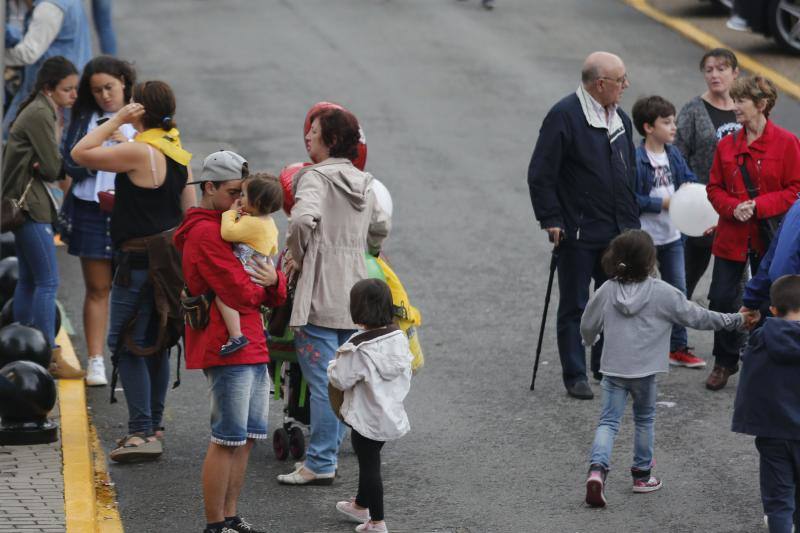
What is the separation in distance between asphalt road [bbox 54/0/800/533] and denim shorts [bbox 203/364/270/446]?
67cm

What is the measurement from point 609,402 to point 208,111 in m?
9.24

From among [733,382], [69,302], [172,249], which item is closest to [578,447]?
[733,382]

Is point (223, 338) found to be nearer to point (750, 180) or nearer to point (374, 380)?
point (374, 380)

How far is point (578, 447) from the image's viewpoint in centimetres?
809

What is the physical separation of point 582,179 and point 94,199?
3047 mm

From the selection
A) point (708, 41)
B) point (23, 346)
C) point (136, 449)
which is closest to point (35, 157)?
point (23, 346)

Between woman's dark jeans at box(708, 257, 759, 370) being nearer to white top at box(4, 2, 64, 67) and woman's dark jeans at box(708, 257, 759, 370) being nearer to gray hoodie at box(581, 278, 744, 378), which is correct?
gray hoodie at box(581, 278, 744, 378)

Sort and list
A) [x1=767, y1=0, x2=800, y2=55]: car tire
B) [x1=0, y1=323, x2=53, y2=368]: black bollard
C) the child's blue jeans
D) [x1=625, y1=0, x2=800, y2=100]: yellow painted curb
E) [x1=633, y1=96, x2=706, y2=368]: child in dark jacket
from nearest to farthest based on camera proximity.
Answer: [x1=0, y1=323, x2=53, y2=368]: black bollard → [x1=633, y1=96, x2=706, y2=368]: child in dark jacket → the child's blue jeans → [x1=625, y1=0, x2=800, y2=100]: yellow painted curb → [x1=767, y1=0, x2=800, y2=55]: car tire

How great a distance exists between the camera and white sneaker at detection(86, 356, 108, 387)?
9195 mm

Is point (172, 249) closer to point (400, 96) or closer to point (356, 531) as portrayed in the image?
point (356, 531)

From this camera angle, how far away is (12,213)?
861 centimetres

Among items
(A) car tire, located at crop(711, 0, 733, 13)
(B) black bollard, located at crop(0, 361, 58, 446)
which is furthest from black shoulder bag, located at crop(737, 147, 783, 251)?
(A) car tire, located at crop(711, 0, 733, 13)

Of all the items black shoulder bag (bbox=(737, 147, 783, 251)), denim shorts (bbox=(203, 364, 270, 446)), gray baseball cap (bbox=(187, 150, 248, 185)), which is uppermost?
gray baseball cap (bbox=(187, 150, 248, 185))

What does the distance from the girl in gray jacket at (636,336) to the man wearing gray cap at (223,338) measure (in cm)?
180
